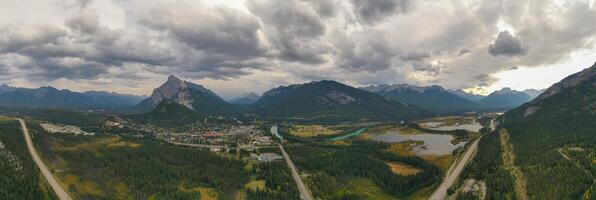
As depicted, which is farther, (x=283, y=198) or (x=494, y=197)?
(x=283, y=198)

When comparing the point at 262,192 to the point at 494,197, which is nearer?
the point at 494,197

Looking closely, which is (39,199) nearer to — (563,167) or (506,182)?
(506,182)

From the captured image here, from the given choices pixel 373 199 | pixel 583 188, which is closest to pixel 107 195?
pixel 373 199

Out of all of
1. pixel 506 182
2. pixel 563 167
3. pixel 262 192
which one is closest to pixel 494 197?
pixel 506 182

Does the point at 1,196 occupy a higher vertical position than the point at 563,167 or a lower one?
lower

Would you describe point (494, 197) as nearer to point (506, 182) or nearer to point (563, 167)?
point (506, 182)

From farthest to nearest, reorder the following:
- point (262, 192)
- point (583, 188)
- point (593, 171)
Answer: point (262, 192) → point (593, 171) → point (583, 188)

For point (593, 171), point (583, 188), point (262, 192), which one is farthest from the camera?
point (262, 192)

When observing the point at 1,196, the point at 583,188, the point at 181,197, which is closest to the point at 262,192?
the point at 181,197
